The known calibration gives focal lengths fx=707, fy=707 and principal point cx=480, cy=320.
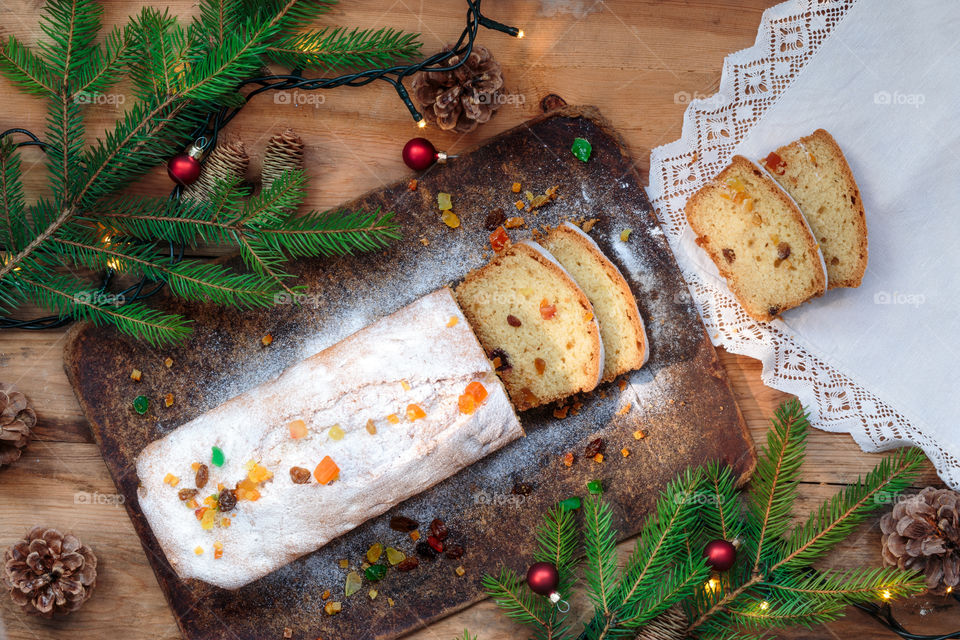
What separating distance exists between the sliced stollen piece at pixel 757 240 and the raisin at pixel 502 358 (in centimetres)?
98

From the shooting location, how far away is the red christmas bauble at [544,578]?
112 inches

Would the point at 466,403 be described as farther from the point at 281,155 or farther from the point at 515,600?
the point at 281,155

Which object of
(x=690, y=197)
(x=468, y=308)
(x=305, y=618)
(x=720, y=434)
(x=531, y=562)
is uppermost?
(x=690, y=197)

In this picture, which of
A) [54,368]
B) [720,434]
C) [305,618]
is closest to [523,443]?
[720,434]

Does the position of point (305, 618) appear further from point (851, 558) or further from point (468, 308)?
point (851, 558)

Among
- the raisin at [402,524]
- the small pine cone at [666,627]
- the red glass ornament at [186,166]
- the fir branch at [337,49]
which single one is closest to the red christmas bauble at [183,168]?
the red glass ornament at [186,166]

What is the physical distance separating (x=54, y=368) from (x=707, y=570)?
2853mm

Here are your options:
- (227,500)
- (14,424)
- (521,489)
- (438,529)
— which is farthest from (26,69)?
(521,489)

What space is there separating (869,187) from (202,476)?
2.98m

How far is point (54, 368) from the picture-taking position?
3.07m

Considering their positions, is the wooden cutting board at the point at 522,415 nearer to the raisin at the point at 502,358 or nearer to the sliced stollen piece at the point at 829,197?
the raisin at the point at 502,358

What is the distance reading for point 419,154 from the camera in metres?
2.92

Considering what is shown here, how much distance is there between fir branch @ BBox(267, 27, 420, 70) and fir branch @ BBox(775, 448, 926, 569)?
254cm

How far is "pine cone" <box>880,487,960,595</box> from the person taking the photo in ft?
9.36
